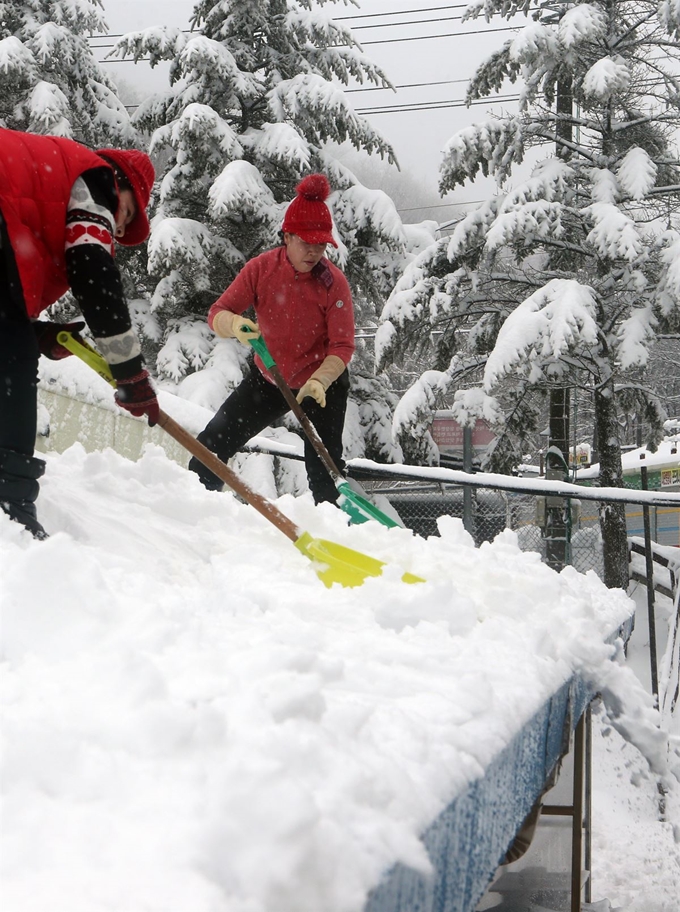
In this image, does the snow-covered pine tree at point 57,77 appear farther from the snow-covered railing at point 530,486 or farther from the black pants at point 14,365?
the black pants at point 14,365

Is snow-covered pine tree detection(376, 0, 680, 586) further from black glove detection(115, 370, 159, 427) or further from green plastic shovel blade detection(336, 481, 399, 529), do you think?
black glove detection(115, 370, 159, 427)

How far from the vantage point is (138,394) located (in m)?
2.43

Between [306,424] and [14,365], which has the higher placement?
[14,365]

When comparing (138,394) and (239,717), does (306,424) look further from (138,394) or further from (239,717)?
(239,717)

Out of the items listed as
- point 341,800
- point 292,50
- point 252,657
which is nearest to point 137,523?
point 252,657

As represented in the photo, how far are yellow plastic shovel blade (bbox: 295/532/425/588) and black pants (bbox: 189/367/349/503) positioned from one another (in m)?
1.46

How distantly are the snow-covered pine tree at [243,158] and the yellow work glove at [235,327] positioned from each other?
713 cm

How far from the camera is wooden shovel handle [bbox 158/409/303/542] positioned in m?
2.55

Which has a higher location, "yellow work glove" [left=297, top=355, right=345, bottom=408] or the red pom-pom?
the red pom-pom

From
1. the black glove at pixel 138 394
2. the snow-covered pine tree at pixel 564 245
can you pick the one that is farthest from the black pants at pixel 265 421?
the snow-covered pine tree at pixel 564 245

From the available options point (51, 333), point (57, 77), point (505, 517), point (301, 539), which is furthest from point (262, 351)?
point (57, 77)

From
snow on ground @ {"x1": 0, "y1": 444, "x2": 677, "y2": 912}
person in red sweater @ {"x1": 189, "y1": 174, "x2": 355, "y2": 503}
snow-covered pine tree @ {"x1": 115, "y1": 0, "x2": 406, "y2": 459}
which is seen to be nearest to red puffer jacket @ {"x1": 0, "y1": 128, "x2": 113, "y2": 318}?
snow on ground @ {"x1": 0, "y1": 444, "x2": 677, "y2": 912}

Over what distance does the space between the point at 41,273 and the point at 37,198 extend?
0.19 metres

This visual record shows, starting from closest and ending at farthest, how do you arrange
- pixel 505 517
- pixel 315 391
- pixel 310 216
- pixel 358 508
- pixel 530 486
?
pixel 358 508 < pixel 315 391 < pixel 310 216 < pixel 530 486 < pixel 505 517
